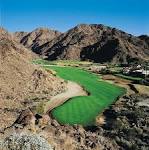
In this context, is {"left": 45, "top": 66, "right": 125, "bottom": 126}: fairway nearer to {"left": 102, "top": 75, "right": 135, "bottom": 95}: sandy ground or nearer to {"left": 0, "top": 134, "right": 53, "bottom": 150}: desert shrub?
{"left": 102, "top": 75, "right": 135, "bottom": 95}: sandy ground

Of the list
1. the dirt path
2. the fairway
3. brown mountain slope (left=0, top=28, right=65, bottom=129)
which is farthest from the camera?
brown mountain slope (left=0, top=28, right=65, bottom=129)

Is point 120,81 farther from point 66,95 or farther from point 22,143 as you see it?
point 22,143

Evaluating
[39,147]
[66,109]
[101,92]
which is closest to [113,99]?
[101,92]

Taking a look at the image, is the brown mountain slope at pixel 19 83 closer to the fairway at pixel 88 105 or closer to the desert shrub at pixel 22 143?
the fairway at pixel 88 105

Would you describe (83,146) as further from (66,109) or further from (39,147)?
(66,109)

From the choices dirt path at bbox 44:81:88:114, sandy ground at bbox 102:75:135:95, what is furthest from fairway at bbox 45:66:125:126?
sandy ground at bbox 102:75:135:95

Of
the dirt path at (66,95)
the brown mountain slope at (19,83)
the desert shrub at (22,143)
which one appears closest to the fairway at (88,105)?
the dirt path at (66,95)

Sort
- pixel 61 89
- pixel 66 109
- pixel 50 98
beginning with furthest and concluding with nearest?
pixel 61 89, pixel 50 98, pixel 66 109
